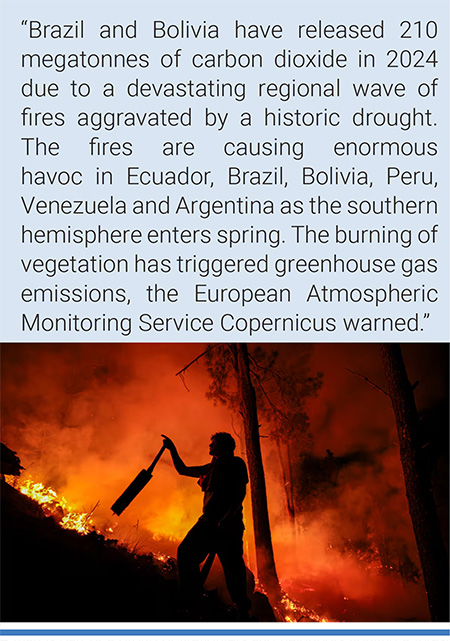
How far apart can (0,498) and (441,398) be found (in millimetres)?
6717

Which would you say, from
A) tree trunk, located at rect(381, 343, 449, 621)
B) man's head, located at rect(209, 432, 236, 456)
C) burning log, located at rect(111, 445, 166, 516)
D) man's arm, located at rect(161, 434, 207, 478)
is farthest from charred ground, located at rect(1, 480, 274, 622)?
tree trunk, located at rect(381, 343, 449, 621)

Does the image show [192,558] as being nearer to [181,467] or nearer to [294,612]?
[181,467]

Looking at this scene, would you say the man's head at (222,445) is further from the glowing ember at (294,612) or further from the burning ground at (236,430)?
the glowing ember at (294,612)

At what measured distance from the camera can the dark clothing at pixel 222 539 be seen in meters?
5.49

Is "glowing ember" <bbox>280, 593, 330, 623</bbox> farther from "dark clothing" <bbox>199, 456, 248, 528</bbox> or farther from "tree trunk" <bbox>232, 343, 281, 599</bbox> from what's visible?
"dark clothing" <bbox>199, 456, 248, 528</bbox>

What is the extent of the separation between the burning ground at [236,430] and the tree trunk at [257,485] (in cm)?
116

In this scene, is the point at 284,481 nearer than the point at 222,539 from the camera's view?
No

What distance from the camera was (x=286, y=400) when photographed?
9305 millimetres

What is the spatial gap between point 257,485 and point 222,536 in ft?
7.19

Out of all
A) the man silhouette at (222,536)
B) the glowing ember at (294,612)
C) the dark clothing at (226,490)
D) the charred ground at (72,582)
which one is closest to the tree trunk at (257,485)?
the glowing ember at (294,612)

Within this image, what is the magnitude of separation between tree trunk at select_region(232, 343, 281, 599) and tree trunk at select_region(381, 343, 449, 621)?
246 cm

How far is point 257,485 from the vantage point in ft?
25.1

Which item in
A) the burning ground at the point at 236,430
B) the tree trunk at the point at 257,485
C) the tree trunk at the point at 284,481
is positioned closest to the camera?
the tree trunk at the point at 257,485

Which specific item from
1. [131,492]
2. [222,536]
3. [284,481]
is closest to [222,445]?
[222,536]
